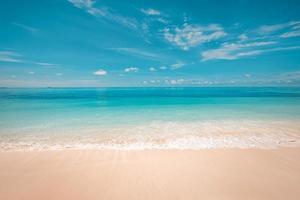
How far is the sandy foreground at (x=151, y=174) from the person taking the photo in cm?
394

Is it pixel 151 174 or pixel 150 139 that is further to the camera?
pixel 150 139

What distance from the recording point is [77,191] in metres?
4.04

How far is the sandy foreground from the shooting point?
394cm

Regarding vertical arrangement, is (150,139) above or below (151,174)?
below

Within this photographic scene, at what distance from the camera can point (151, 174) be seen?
474 cm

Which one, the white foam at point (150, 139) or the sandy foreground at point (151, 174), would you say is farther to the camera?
the white foam at point (150, 139)

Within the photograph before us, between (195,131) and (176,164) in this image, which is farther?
(195,131)

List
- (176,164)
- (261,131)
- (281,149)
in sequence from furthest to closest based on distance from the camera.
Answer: (261,131), (281,149), (176,164)

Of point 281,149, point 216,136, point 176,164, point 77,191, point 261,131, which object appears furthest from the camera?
point 261,131

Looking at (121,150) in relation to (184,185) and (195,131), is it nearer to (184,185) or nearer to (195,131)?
(184,185)

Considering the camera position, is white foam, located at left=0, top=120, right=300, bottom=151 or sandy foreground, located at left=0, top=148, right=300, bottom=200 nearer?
sandy foreground, located at left=0, top=148, right=300, bottom=200

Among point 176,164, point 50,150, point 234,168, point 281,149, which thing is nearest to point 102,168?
point 176,164

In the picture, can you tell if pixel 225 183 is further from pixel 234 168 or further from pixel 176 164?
pixel 176 164

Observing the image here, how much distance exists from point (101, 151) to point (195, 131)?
233 inches
